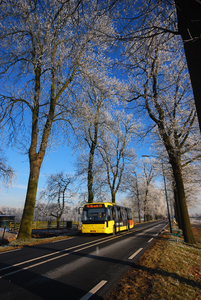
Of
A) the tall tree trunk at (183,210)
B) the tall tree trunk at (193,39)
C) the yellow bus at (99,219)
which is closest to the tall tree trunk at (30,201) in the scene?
the yellow bus at (99,219)

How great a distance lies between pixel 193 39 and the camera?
10.8ft

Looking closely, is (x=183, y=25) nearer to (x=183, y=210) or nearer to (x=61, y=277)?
(x=61, y=277)

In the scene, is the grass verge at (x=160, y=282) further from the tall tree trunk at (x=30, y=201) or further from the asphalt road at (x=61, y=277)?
the tall tree trunk at (x=30, y=201)

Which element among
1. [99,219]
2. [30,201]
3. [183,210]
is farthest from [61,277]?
[99,219]

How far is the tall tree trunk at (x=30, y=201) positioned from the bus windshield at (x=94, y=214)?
4947mm

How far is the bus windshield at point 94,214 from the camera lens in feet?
46.7

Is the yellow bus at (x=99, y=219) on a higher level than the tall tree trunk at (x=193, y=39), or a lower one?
lower

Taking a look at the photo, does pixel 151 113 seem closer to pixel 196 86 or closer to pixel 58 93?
pixel 58 93

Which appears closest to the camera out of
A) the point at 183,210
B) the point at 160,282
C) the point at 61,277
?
the point at 160,282

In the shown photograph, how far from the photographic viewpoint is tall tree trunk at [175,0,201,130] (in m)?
3.16

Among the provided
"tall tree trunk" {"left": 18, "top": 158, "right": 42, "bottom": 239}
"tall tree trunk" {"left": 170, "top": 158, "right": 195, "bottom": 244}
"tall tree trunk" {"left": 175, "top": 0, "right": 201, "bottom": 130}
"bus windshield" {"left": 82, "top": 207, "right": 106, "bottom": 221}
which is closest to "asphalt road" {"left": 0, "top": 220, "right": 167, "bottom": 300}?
"tall tree trunk" {"left": 175, "top": 0, "right": 201, "bottom": 130}

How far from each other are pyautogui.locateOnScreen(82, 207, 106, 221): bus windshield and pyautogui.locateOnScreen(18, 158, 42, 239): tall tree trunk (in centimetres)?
495

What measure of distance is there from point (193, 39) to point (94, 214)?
13.6m

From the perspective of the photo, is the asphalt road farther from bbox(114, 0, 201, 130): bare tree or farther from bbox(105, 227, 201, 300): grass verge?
bbox(114, 0, 201, 130): bare tree
